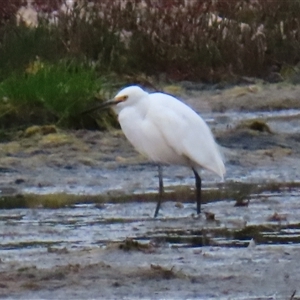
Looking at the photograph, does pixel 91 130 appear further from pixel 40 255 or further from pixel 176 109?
pixel 40 255

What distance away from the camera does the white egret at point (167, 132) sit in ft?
24.9

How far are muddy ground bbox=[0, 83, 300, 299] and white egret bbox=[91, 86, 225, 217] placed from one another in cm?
26

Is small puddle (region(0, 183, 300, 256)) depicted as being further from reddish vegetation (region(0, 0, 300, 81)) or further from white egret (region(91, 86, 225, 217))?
reddish vegetation (region(0, 0, 300, 81))

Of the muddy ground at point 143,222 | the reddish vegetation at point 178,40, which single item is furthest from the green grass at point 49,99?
the reddish vegetation at point 178,40

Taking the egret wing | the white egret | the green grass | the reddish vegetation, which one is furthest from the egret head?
the reddish vegetation

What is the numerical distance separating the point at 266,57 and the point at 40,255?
10.1 metres

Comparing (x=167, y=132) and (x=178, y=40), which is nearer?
(x=167, y=132)

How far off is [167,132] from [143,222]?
93cm

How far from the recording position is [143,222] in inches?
269

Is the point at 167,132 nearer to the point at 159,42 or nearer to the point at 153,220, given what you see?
the point at 153,220

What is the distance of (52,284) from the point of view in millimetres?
5000

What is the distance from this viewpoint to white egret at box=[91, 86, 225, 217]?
7.58 metres

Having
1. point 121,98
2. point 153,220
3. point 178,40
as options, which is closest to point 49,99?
point 121,98

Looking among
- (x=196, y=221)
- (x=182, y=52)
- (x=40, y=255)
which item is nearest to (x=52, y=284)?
(x=40, y=255)
